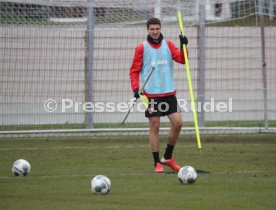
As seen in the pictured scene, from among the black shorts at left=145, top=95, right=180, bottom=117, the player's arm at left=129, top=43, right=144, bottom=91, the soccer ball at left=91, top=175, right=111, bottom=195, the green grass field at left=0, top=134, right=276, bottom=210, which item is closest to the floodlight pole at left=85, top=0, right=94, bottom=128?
the green grass field at left=0, top=134, right=276, bottom=210

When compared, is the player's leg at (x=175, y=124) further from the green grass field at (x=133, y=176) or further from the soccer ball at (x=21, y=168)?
the soccer ball at (x=21, y=168)

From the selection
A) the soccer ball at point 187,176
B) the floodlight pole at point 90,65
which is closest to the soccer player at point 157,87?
the soccer ball at point 187,176

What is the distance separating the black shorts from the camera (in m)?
11.4

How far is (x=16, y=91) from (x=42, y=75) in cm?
72

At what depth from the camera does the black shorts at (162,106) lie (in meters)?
11.4

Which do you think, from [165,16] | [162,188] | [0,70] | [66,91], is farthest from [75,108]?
[162,188]

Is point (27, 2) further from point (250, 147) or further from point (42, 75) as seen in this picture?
point (250, 147)

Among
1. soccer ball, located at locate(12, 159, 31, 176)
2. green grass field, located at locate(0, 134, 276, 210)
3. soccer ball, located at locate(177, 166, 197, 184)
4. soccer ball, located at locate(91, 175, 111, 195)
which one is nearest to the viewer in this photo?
green grass field, located at locate(0, 134, 276, 210)

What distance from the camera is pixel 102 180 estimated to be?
8805 millimetres

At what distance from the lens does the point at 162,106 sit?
11.5 meters

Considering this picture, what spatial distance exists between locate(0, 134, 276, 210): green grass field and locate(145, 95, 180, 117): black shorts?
33.6 inches

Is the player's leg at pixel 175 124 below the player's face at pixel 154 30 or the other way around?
below

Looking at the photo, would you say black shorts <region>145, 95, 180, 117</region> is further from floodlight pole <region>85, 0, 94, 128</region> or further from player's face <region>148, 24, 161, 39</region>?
floodlight pole <region>85, 0, 94, 128</region>

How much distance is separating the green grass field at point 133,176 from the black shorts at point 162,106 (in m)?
0.85
